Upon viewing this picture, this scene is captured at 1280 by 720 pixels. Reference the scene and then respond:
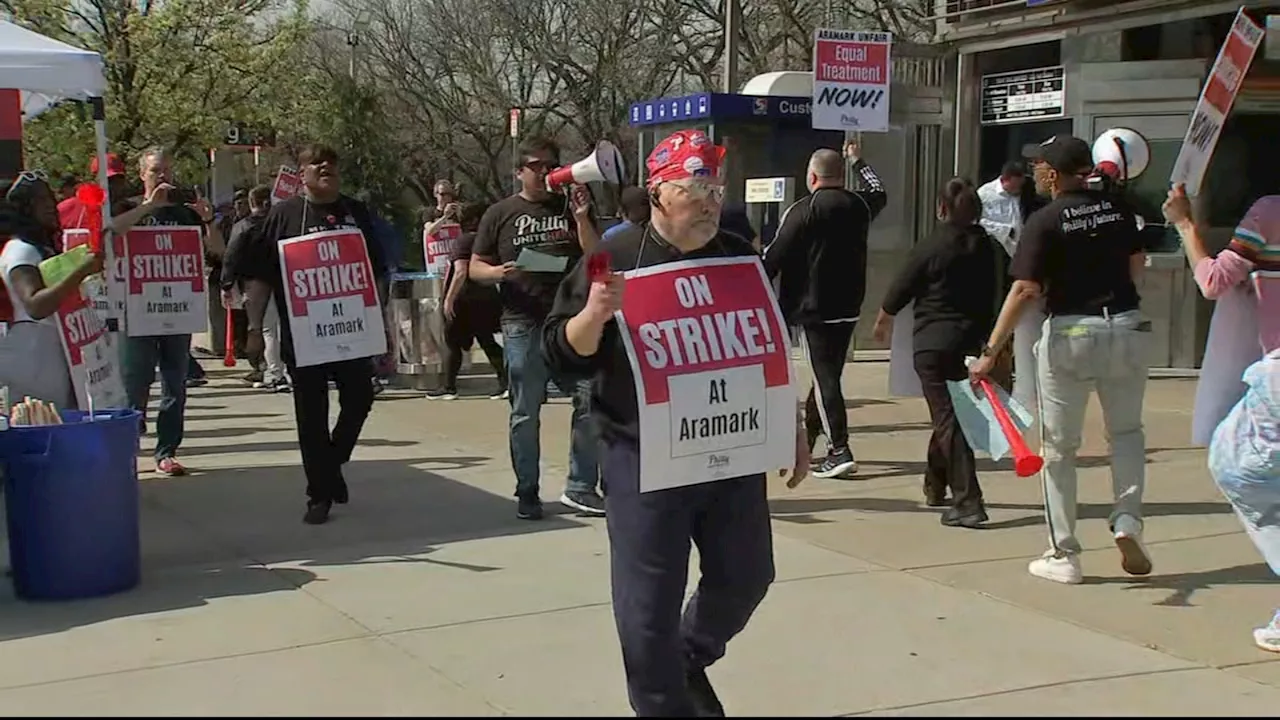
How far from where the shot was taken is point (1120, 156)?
625 cm

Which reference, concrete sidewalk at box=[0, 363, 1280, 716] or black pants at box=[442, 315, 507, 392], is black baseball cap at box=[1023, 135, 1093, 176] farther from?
black pants at box=[442, 315, 507, 392]

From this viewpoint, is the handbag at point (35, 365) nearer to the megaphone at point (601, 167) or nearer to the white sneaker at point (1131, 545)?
the megaphone at point (601, 167)

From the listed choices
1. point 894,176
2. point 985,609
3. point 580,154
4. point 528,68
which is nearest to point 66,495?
point 985,609

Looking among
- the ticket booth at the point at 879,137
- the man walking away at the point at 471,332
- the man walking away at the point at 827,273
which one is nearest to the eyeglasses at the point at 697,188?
the man walking away at the point at 827,273

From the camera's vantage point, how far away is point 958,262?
7.33 m

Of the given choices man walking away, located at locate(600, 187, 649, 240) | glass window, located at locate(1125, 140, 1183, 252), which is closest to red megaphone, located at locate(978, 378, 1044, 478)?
man walking away, located at locate(600, 187, 649, 240)

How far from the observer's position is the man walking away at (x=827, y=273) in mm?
8344

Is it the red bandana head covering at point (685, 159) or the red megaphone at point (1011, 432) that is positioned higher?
the red bandana head covering at point (685, 159)

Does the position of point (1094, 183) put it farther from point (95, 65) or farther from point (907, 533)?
point (95, 65)

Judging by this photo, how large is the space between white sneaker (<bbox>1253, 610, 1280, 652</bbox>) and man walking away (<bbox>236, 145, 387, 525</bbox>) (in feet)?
14.7

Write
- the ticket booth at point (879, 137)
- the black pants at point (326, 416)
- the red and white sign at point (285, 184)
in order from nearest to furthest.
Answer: the black pants at point (326, 416), the red and white sign at point (285, 184), the ticket booth at point (879, 137)

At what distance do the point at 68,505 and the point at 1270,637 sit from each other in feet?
15.3

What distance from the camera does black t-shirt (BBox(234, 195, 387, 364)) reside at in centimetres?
725

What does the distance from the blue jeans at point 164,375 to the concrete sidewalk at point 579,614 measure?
390mm
